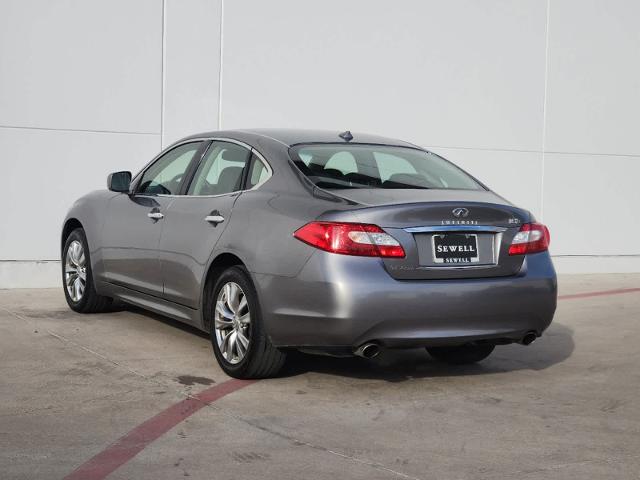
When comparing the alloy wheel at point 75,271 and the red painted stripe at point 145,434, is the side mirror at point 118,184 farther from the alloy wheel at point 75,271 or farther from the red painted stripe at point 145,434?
the red painted stripe at point 145,434

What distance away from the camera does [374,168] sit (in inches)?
271

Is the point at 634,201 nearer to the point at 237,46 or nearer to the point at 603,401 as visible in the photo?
the point at 237,46

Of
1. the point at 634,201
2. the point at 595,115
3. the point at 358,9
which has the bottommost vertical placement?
the point at 634,201

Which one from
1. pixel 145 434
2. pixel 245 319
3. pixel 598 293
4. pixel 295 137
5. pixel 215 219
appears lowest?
pixel 598 293

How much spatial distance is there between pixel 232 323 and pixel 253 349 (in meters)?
0.32

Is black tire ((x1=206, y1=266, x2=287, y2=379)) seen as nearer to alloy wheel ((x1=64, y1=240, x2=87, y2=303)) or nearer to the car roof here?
the car roof

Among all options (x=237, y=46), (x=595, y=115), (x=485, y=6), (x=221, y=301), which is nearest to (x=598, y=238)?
(x=595, y=115)

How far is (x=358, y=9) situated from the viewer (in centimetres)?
1282

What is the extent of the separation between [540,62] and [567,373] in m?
7.69

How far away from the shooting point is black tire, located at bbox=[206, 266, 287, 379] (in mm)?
Answer: 6410

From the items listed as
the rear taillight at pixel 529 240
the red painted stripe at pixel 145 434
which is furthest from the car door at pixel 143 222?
the rear taillight at pixel 529 240

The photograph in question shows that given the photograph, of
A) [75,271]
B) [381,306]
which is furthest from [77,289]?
[381,306]

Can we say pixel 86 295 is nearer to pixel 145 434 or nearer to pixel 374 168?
pixel 374 168

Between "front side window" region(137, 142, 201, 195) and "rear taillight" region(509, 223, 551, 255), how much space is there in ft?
8.57
